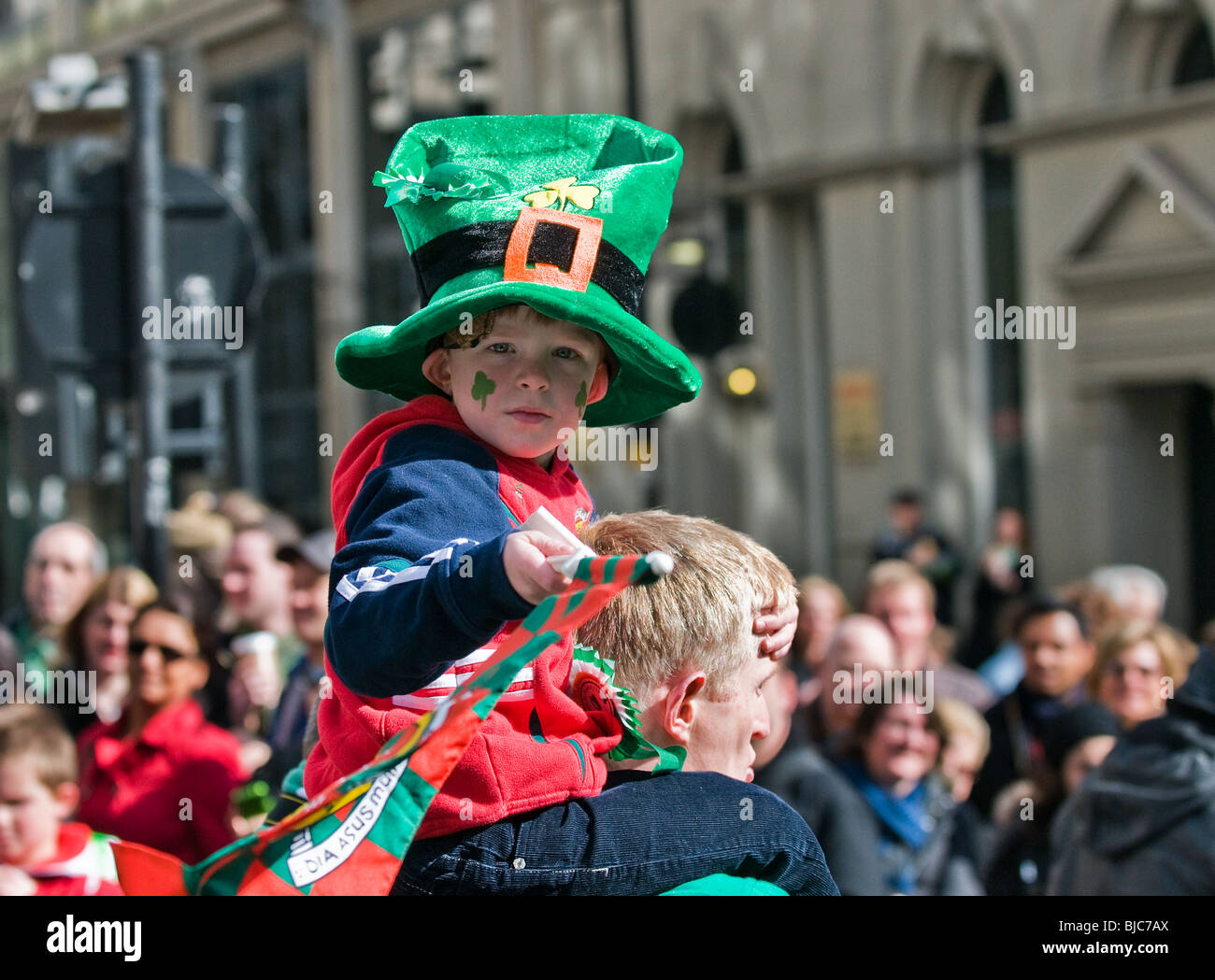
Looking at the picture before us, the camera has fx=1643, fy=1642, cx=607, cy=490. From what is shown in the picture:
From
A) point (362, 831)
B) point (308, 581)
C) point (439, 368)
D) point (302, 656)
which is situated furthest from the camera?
point (308, 581)

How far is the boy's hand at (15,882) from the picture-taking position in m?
3.24

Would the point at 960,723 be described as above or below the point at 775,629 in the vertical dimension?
below

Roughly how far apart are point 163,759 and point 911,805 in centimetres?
204

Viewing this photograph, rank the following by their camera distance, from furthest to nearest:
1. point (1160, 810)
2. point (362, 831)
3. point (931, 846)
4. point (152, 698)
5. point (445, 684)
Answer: point (152, 698)
point (931, 846)
point (1160, 810)
point (445, 684)
point (362, 831)

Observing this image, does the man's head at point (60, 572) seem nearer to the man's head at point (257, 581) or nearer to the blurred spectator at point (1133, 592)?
the man's head at point (257, 581)

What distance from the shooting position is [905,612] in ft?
19.4

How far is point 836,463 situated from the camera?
1276 centimetres

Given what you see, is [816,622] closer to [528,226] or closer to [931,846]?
[931,846]

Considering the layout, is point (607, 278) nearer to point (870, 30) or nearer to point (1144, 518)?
point (1144, 518)

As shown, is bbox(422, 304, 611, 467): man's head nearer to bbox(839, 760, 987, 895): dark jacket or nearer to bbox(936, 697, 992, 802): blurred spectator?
bbox(839, 760, 987, 895): dark jacket

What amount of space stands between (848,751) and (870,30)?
8.76 m

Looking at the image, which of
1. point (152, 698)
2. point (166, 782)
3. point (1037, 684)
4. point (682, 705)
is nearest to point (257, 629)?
point (152, 698)
